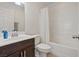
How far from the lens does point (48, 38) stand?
3.46 metres

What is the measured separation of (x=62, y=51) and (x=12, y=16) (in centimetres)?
180

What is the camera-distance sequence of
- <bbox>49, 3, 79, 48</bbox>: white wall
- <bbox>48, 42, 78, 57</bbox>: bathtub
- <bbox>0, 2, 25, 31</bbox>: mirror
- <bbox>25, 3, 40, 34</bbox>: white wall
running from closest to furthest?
<bbox>0, 2, 25, 31</bbox>: mirror → <bbox>48, 42, 78, 57</bbox>: bathtub → <bbox>49, 3, 79, 48</bbox>: white wall → <bbox>25, 3, 40, 34</bbox>: white wall

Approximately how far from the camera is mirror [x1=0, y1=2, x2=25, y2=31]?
2.24 meters

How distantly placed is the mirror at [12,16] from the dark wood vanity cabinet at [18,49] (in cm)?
57

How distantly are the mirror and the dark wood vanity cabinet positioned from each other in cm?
57

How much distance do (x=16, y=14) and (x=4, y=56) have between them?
1.32 metres

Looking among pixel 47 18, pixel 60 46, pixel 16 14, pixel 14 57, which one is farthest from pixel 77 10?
pixel 14 57

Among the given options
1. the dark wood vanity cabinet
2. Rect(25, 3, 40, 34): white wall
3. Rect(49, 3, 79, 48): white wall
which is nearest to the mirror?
Rect(25, 3, 40, 34): white wall

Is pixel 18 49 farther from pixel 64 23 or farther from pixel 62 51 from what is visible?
pixel 64 23

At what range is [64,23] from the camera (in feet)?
10.8

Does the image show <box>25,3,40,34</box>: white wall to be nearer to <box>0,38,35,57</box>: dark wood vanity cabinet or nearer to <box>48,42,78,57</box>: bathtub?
<box>48,42,78,57</box>: bathtub

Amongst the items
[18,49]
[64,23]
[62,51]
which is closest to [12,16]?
[18,49]

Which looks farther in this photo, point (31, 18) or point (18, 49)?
point (31, 18)

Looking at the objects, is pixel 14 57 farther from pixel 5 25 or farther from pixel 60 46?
pixel 60 46
